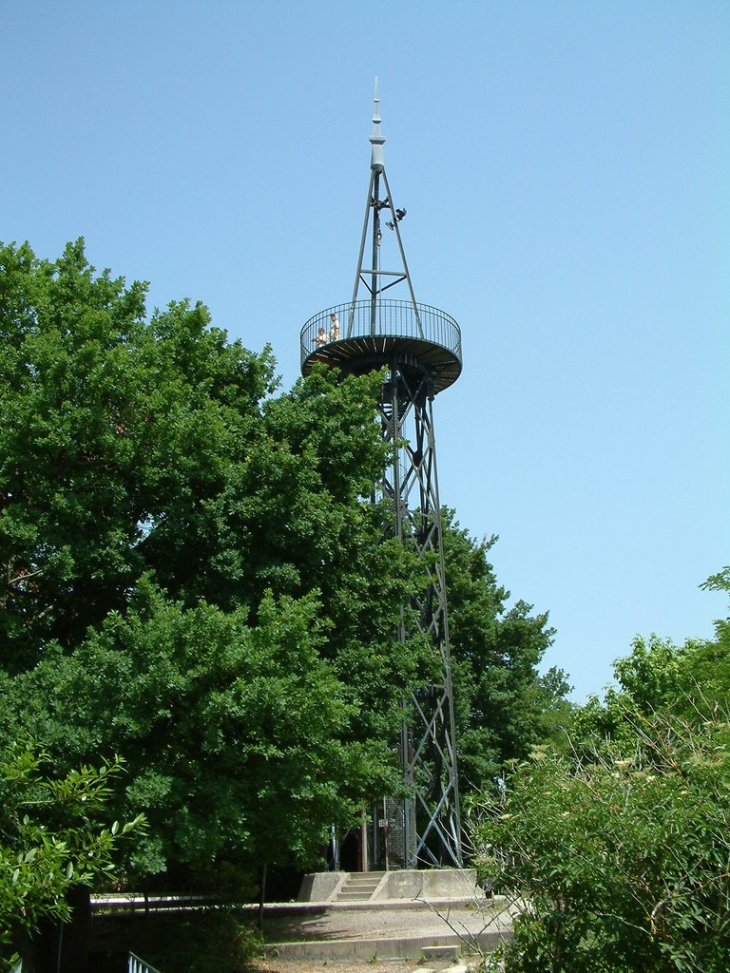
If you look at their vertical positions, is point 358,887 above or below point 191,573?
→ below

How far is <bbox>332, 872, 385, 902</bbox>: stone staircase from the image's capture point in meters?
20.8

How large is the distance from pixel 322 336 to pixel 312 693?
14.1 meters

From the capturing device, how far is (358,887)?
21328mm

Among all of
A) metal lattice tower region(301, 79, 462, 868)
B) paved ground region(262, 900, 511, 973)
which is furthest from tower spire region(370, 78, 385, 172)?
paved ground region(262, 900, 511, 973)

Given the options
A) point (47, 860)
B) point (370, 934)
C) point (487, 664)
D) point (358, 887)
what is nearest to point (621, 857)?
point (47, 860)

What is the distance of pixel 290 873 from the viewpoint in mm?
25125

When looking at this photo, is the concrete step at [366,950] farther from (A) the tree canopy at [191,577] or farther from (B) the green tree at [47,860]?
(B) the green tree at [47,860]

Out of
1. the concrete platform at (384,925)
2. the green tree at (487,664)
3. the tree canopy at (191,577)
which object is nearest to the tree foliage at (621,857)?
the tree canopy at (191,577)

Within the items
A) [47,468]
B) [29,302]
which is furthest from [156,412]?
[29,302]

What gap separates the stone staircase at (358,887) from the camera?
20750mm

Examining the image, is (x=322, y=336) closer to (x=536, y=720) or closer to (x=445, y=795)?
(x=445, y=795)

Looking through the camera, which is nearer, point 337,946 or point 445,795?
point 337,946

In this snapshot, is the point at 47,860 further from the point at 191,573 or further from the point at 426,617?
the point at 426,617

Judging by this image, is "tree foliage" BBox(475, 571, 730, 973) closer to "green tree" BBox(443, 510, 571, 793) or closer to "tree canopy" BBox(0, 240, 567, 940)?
"tree canopy" BBox(0, 240, 567, 940)
